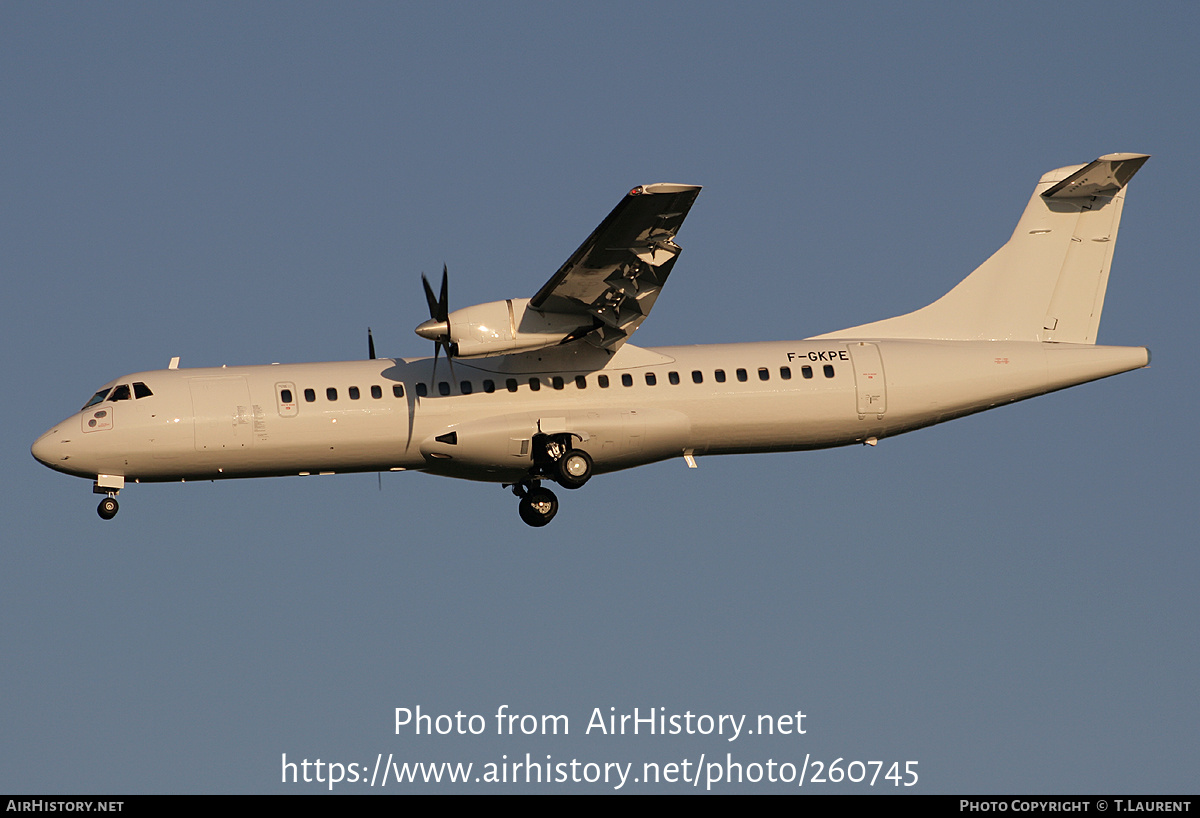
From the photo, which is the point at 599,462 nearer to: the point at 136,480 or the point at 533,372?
the point at 533,372

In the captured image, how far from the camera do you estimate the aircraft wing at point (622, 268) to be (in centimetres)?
2338

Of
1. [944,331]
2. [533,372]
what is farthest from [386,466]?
[944,331]

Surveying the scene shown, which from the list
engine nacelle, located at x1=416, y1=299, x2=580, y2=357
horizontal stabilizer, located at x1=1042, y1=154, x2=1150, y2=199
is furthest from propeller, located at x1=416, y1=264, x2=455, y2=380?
horizontal stabilizer, located at x1=1042, y1=154, x2=1150, y2=199

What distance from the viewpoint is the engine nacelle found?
24.9 metres

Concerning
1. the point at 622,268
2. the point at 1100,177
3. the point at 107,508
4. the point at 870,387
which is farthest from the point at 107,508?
the point at 1100,177

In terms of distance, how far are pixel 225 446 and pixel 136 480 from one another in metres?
1.69

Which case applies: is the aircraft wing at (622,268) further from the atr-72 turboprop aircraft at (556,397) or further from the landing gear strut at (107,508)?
the landing gear strut at (107,508)

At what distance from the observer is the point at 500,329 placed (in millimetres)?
25172

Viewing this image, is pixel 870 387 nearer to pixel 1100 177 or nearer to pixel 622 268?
pixel 622 268

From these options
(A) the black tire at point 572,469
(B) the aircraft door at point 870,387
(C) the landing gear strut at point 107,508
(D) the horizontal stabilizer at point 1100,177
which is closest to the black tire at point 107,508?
(C) the landing gear strut at point 107,508

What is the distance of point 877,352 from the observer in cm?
2805

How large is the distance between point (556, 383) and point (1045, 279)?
9.63 m

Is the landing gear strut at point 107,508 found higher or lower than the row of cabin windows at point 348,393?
lower
